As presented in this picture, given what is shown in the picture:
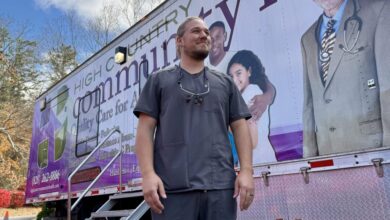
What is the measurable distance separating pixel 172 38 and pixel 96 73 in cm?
214

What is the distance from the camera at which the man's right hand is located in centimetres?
149

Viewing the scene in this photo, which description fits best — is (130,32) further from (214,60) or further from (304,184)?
(304,184)

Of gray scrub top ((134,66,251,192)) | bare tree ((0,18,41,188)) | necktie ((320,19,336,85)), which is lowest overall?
gray scrub top ((134,66,251,192))

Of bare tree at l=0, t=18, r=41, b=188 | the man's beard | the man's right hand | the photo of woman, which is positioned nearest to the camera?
the man's right hand

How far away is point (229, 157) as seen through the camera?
5.48 feet

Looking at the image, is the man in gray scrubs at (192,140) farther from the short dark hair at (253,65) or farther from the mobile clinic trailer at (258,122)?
the short dark hair at (253,65)

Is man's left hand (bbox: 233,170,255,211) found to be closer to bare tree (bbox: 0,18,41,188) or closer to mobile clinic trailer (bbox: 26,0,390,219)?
mobile clinic trailer (bbox: 26,0,390,219)

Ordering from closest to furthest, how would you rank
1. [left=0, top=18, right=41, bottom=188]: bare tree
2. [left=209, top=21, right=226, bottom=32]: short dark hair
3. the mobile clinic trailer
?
the mobile clinic trailer
[left=209, top=21, right=226, bottom=32]: short dark hair
[left=0, top=18, right=41, bottom=188]: bare tree

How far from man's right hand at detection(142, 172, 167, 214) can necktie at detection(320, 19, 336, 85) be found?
1.81 metres

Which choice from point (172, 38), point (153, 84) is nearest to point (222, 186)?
point (153, 84)

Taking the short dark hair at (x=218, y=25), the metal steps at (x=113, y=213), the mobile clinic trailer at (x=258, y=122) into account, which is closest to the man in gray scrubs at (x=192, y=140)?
the mobile clinic trailer at (x=258, y=122)

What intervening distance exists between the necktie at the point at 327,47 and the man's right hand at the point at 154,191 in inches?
71.2

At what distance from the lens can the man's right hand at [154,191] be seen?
149 centimetres

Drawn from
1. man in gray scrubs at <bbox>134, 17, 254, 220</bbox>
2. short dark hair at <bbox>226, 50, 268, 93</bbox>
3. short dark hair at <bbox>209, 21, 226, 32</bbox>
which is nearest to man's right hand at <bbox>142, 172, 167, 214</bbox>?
man in gray scrubs at <bbox>134, 17, 254, 220</bbox>
